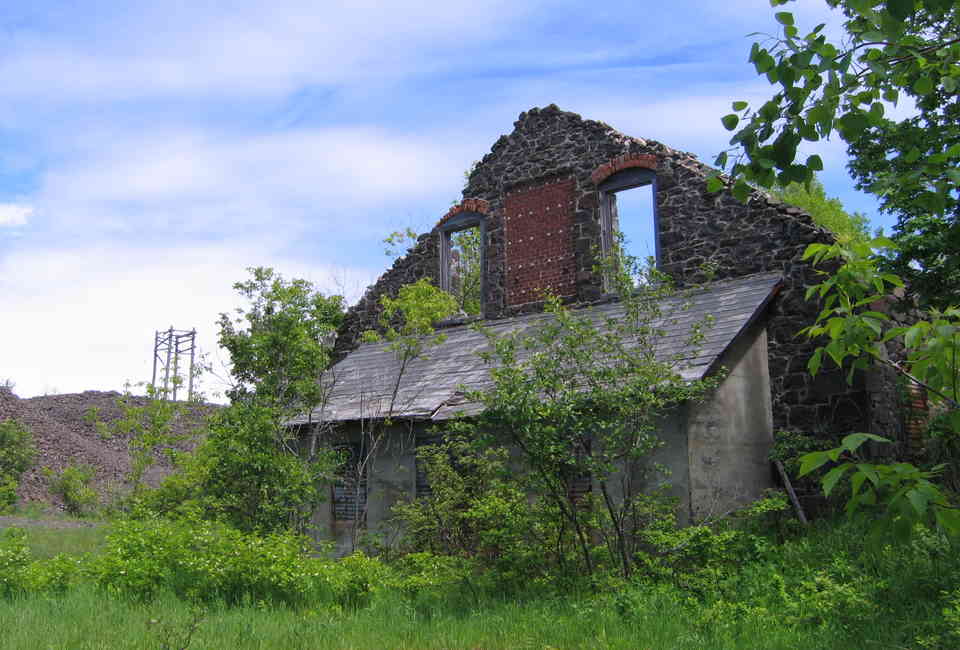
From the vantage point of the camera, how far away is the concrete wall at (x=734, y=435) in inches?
444

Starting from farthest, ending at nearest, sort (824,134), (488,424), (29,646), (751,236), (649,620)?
(751,236)
(488,424)
(649,620)
(29,646)
(824,134)

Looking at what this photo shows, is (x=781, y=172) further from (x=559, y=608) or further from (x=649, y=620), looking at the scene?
(x=559, y=608)

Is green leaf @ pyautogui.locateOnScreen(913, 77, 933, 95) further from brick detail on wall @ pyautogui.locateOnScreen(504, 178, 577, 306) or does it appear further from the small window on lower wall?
brick detail on wall @ pyautogui.locateOnScreen(504, 178, 577, 306)

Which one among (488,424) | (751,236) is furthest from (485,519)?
(751,236)

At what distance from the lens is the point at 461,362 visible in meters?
15.2

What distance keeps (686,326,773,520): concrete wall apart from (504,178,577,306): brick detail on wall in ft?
14.0

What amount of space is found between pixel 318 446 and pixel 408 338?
2.82m

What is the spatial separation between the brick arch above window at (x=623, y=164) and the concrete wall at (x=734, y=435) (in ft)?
13.5

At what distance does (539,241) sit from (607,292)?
2.06 m

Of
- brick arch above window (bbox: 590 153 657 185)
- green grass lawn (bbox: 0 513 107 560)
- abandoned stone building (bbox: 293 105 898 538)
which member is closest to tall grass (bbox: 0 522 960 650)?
abandoned stone building (bbox: 293 105 898 538)

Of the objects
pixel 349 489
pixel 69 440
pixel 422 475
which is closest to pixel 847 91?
pixel 422 475

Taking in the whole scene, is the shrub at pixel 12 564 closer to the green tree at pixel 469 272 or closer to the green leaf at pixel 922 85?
the green leaf at pixel 922 85

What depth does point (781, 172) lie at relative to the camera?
385cm

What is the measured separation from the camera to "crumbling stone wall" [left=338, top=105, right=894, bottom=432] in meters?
13.0
